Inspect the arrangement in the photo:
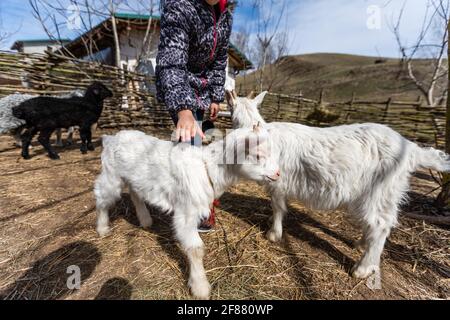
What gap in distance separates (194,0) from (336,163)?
201 centimetres

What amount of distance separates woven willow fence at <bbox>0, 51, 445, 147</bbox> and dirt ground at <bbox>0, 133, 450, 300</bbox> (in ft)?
14.0

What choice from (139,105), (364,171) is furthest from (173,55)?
(139,105)

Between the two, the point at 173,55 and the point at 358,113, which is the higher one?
the point at 173,55

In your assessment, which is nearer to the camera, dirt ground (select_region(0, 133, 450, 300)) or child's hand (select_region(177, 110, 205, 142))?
child's hand (select_region(177, 110, 205, 142))

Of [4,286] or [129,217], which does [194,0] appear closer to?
[129,217]

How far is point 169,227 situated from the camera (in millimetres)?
3299

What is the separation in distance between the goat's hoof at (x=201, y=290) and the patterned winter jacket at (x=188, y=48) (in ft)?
4.97

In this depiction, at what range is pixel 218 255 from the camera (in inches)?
109

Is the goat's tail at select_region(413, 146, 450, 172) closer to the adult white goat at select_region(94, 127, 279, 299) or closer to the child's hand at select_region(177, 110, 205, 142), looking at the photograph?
the adult white goat at select_region(94, 127, 279, 299)

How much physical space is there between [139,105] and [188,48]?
28.4ft

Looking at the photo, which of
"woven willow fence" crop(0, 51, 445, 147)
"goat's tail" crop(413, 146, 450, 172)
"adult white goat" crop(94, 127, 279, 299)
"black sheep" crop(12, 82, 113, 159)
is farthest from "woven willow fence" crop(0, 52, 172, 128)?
"goat's tail" crop(413, 146, 450, 172)

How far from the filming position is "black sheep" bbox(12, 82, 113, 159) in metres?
5.58

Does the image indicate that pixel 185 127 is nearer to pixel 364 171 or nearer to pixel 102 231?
pixel 364 171
